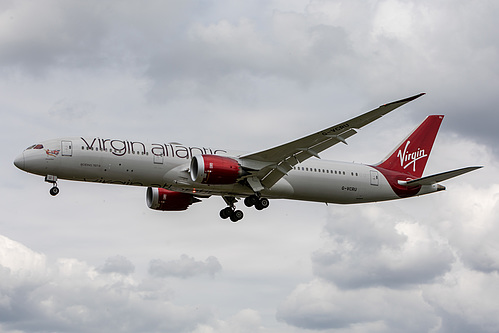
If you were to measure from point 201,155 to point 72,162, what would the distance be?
7.53m

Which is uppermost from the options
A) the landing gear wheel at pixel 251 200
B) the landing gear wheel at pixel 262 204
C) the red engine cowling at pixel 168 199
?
the red engine cowling at pixel 168 199

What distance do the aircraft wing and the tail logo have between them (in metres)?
11.2

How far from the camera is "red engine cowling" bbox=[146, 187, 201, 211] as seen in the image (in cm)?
5547

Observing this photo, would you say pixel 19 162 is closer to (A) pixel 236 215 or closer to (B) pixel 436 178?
(A) pixel 236 215

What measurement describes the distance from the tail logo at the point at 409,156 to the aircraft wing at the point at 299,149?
11.2 m

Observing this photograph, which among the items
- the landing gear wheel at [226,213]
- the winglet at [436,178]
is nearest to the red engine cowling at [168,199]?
the landing gear wheel at [226,213]

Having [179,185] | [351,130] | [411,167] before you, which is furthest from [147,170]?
[411,167]

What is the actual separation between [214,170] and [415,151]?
18409 millimetres

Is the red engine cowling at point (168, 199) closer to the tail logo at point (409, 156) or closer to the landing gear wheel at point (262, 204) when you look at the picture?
the landing gear wheel at point (262, 204)

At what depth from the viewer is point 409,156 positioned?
57281 mm

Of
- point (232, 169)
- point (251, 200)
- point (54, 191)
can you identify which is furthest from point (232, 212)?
point (54, 191)

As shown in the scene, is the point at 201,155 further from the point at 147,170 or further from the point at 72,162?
the point at 72,162

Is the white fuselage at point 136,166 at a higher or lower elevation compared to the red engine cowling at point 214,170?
higher

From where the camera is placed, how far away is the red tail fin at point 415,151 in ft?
185
